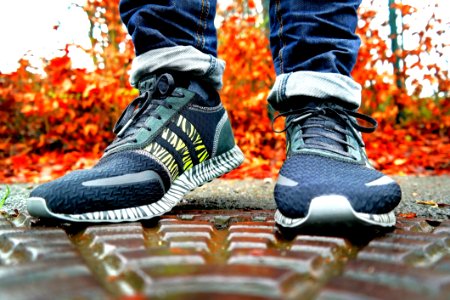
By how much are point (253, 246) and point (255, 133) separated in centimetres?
401

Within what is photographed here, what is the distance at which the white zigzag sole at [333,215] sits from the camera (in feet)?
2.79

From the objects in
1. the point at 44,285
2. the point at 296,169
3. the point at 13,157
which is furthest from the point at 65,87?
the point at 44,285

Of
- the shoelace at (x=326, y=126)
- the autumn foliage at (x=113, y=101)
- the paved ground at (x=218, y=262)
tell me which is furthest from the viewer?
the autumn foliage at (x=113, y=101)

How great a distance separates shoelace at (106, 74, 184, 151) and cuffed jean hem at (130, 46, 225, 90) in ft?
0.14

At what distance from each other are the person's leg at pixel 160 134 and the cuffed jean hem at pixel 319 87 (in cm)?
24

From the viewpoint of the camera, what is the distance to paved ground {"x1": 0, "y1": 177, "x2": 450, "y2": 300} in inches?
20.7

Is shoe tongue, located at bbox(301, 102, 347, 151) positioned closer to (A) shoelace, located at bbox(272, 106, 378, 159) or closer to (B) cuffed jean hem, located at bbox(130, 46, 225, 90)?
(A) shoelace, located at bbox(272, 106, 378, 159)

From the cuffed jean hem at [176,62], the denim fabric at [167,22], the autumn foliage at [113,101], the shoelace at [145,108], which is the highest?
the denim fabric at [167,22]

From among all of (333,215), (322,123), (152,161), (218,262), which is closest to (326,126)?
(322,123)

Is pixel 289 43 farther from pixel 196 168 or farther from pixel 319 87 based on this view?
pixel 196 168

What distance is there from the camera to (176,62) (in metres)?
1.24

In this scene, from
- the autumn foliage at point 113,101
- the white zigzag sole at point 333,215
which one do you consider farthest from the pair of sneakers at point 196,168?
the autumn foliage at point 113,101

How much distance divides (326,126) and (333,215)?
1.10 feet

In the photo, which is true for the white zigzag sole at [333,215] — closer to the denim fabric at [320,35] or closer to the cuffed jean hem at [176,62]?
the denim fabric at [320,35]
